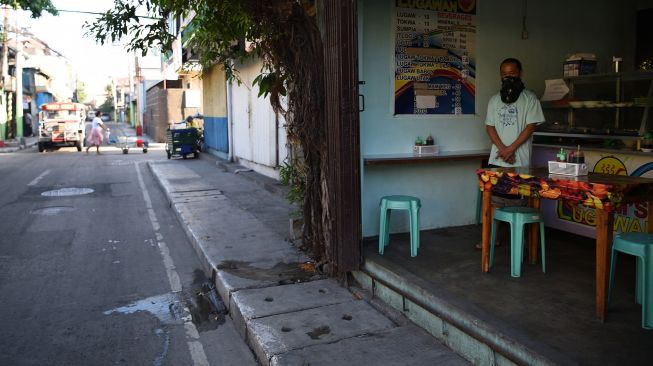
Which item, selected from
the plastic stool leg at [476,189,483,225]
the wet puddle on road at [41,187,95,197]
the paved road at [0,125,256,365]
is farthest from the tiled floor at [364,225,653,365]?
the wet puddle on road at [41,187,95,197]

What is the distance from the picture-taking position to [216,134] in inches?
818

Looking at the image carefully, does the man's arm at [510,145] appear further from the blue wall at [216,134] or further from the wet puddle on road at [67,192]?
the blue wall at [216,134]

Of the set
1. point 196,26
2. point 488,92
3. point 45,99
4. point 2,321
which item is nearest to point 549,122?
point 488,92

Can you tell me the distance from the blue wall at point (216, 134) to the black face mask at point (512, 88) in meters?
13.8

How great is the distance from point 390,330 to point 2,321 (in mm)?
3638

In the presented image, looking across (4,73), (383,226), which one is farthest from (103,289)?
(4,73)

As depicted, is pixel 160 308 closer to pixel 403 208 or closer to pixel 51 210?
pixel 403 208

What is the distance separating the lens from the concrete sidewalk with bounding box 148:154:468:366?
4043 mm

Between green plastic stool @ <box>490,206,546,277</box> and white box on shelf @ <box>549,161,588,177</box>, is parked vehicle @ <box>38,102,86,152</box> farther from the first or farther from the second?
white box on shelf @ <box>549,161,588,177</box>

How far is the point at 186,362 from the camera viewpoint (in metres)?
4.34

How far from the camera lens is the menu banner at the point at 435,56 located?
6.36m

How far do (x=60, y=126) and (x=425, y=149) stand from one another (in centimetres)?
2534

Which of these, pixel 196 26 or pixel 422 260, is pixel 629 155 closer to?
pixel 422 260

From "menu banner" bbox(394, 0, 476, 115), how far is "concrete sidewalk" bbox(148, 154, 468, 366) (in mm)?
2377
